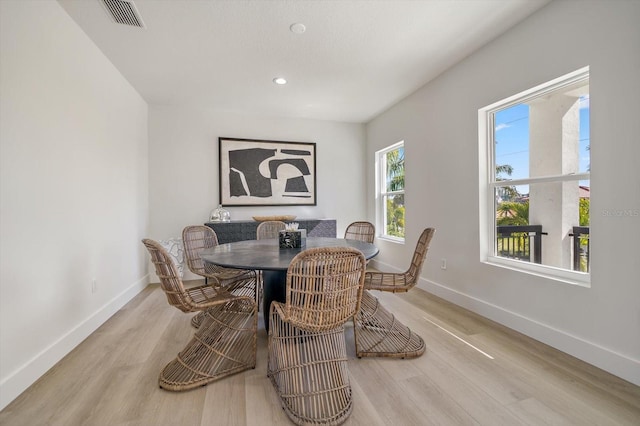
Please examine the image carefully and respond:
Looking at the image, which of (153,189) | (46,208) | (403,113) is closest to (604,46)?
(403,113)

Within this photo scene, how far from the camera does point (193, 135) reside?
4461 millimetres

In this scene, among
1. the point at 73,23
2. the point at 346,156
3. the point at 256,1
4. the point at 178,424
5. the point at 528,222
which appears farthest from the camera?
the point at 346,156

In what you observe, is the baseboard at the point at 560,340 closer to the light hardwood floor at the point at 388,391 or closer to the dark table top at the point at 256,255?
the light hardwood floor at the point at 388,391

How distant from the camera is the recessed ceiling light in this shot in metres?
2.42

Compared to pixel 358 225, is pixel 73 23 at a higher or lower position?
higher

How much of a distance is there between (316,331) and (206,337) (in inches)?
36.3

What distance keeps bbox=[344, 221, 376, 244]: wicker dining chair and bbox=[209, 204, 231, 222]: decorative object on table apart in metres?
1.94

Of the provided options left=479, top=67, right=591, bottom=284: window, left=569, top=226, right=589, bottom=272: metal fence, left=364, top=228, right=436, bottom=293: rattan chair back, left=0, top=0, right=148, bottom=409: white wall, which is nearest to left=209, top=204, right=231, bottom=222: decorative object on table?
left=0, top=0, right=148, bottom=409: white wall

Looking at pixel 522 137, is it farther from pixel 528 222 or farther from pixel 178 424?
pixel 178 424

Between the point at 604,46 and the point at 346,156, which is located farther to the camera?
the point at 346,156

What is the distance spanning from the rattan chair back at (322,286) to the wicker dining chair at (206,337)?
56 cm

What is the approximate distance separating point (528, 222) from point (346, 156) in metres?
3.16

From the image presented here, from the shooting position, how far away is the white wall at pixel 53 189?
170cm

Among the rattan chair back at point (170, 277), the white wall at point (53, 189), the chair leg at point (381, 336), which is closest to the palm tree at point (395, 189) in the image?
the chair leg at point (381, 336)
